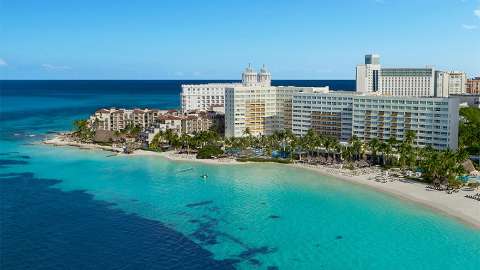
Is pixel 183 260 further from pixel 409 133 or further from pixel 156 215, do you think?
pixel 409 133

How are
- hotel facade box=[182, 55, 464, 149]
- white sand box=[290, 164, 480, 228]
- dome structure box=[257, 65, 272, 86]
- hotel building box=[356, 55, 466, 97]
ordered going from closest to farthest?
white sand box=[290, 164, 480, 228] → hotel facade box=[182, 55, 464, 149] → dome structure box=[257, 65, 272, 86] → hotel building box=[356, 55, 466, 97]

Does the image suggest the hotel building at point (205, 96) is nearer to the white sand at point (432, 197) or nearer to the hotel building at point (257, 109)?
the hotel building at point (257, 109)

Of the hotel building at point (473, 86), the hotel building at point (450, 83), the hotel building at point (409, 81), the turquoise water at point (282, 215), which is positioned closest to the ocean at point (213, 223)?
the turquoise water at point (282, 215)

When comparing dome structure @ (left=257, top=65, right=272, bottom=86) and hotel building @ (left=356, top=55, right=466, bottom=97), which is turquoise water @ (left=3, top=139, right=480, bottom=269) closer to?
dome structure @ (left=257, top=65, right=272, bottom=86)

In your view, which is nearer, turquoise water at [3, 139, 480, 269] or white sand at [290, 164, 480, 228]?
turquoise water at [3, 139, 480, 269]

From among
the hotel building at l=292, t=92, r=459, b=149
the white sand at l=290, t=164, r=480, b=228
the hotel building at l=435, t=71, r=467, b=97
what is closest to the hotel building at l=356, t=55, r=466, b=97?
the hotel building at l=435, t=71, r=467, b=97

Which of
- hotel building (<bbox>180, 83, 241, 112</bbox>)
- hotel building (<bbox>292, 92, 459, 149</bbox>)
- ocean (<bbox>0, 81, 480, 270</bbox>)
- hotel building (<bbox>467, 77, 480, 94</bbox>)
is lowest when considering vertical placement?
ocean (<bbox>0, 81, 480, 270</bbox>)

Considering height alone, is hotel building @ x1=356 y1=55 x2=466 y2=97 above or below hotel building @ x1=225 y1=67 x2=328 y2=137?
above

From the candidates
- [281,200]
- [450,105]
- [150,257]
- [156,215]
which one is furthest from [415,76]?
[150,257]
